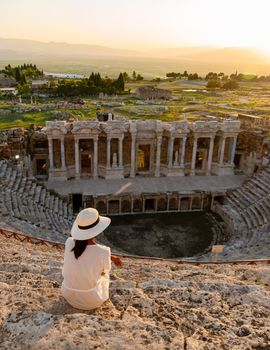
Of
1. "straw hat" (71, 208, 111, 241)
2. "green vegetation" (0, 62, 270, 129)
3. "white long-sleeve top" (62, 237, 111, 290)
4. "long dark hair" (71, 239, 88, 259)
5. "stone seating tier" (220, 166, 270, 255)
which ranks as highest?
"straw hat" (71, 208, 111, 241)

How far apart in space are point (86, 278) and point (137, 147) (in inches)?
849

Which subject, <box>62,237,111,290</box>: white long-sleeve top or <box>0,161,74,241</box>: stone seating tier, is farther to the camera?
<box>0,161,74,241</box>: stone seating tier

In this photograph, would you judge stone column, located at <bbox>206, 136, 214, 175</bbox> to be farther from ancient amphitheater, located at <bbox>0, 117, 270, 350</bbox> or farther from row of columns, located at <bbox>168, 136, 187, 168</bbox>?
row of columns, located at <bbox>168, 136, 187, 168</bbox>

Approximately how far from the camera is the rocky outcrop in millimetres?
3994

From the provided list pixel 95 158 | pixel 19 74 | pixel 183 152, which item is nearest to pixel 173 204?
pixel 183 152

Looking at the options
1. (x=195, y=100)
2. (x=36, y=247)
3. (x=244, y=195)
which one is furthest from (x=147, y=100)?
(x=36, y=247)

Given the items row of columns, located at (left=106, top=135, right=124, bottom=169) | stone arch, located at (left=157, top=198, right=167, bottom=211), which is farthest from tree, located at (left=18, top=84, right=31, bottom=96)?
stone arch, located at (left=157, top=198, right=167, bottom=211)

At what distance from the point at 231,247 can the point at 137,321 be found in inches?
550

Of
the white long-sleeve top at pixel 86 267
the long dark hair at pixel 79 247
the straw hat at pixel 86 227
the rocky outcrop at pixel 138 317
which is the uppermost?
the straw hat at pixel 86 227

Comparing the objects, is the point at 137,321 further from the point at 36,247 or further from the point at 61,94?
the point at 61,94

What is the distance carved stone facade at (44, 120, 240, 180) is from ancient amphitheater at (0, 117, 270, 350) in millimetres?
78

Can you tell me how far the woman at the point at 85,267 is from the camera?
16.1 feet

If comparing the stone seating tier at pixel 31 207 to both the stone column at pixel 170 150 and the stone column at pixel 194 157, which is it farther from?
the stone column at pixel 194 157

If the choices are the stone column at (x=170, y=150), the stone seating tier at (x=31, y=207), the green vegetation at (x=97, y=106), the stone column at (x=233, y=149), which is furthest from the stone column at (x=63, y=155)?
the green vegetation at (x=97, y=106)
